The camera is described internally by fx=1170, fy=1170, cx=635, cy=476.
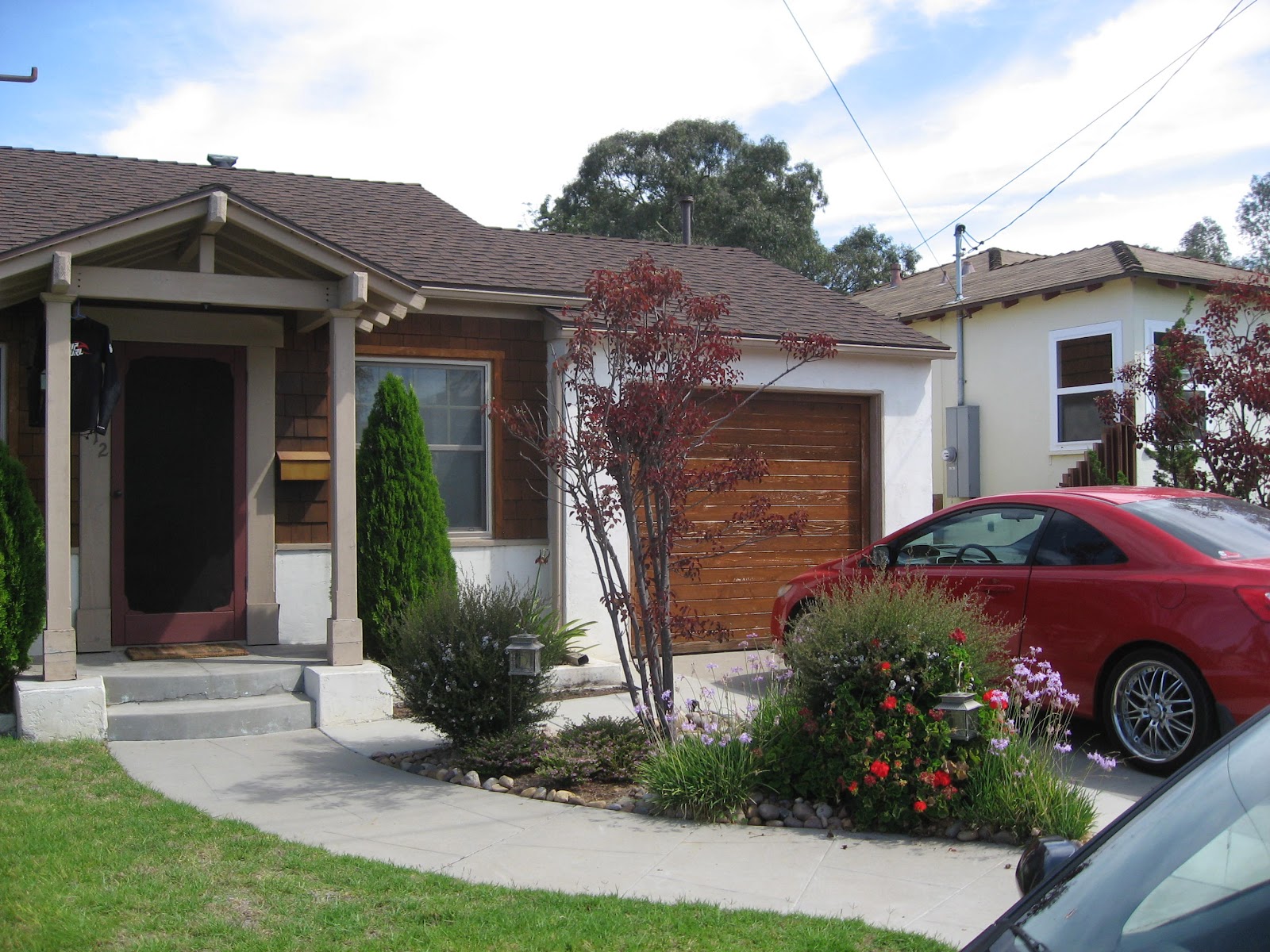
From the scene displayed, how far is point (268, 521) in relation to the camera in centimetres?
973

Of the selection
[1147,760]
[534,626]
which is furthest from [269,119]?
[1147,760]

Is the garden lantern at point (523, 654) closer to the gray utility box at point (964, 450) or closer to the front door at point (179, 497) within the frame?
the front door at point (179, 497)

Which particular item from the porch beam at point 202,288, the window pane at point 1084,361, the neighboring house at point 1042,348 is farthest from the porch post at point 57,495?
the window pane at point 1084,361

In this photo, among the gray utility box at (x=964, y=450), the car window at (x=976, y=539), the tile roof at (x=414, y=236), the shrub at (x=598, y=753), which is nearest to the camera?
the shrub at (x=598, y=753)

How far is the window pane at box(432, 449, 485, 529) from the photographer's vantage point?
10.6m

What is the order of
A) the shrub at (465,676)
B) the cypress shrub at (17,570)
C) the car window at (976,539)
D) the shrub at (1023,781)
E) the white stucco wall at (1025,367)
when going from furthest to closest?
1. the white stucco wall at (1025,367)
2. the car window at (976,539)
3. the cypress shrub at (17,570)
4. the shrub at (465,676)
5. the shrub at (1023,781)

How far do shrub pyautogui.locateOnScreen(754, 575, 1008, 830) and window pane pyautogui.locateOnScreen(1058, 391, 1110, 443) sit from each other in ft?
35.5

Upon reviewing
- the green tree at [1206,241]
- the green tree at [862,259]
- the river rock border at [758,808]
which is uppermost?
the green tree at [1206,241]

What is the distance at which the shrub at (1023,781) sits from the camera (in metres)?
5.43

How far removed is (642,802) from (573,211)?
119 ft

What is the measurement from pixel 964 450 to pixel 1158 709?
11540mm

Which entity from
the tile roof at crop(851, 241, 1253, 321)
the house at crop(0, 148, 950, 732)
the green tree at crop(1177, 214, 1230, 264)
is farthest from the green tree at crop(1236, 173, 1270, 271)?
the house at crop(0, 148, 950, 732)

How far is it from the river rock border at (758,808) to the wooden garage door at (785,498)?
4.43 meters

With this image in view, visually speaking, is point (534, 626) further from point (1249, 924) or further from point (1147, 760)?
point (1249, 924)
